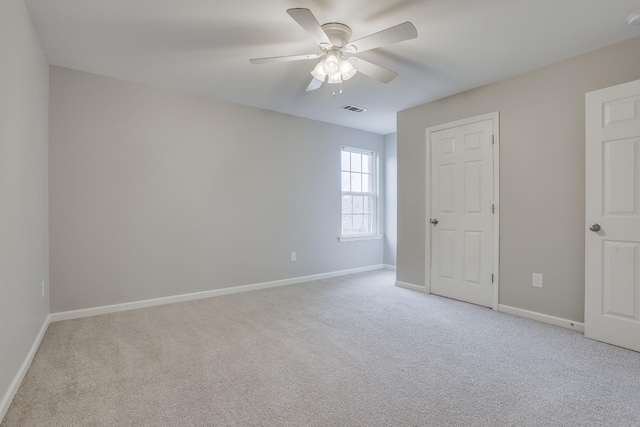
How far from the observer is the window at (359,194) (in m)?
5.34

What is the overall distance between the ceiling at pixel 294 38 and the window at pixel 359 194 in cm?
185

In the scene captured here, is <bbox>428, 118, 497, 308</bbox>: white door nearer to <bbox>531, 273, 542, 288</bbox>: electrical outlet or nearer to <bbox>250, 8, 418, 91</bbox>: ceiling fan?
<bbox>531, 273, 542, 288</bbox>: electrical outlet

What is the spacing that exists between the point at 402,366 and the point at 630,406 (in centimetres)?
119

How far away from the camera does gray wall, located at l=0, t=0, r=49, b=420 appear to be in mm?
1744

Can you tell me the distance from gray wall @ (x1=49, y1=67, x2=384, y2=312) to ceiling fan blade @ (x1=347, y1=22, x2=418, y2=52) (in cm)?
227

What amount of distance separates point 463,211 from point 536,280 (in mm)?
1004

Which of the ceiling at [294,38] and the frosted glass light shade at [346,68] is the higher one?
the ceiling at [294,38]

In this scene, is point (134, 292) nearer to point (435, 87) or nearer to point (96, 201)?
point (96, 201)

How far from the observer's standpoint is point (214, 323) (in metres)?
2.99

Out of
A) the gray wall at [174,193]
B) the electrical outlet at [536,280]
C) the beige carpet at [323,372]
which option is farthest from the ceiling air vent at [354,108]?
the electrical outlet at [536,280]

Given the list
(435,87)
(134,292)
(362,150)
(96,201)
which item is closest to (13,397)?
(134,292)

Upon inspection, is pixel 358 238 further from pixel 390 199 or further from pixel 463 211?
pixel 463 211

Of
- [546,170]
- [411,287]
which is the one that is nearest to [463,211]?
[546,170]

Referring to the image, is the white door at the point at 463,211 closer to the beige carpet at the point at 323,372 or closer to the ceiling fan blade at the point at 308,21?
the beige carpet at the point at 323,372
